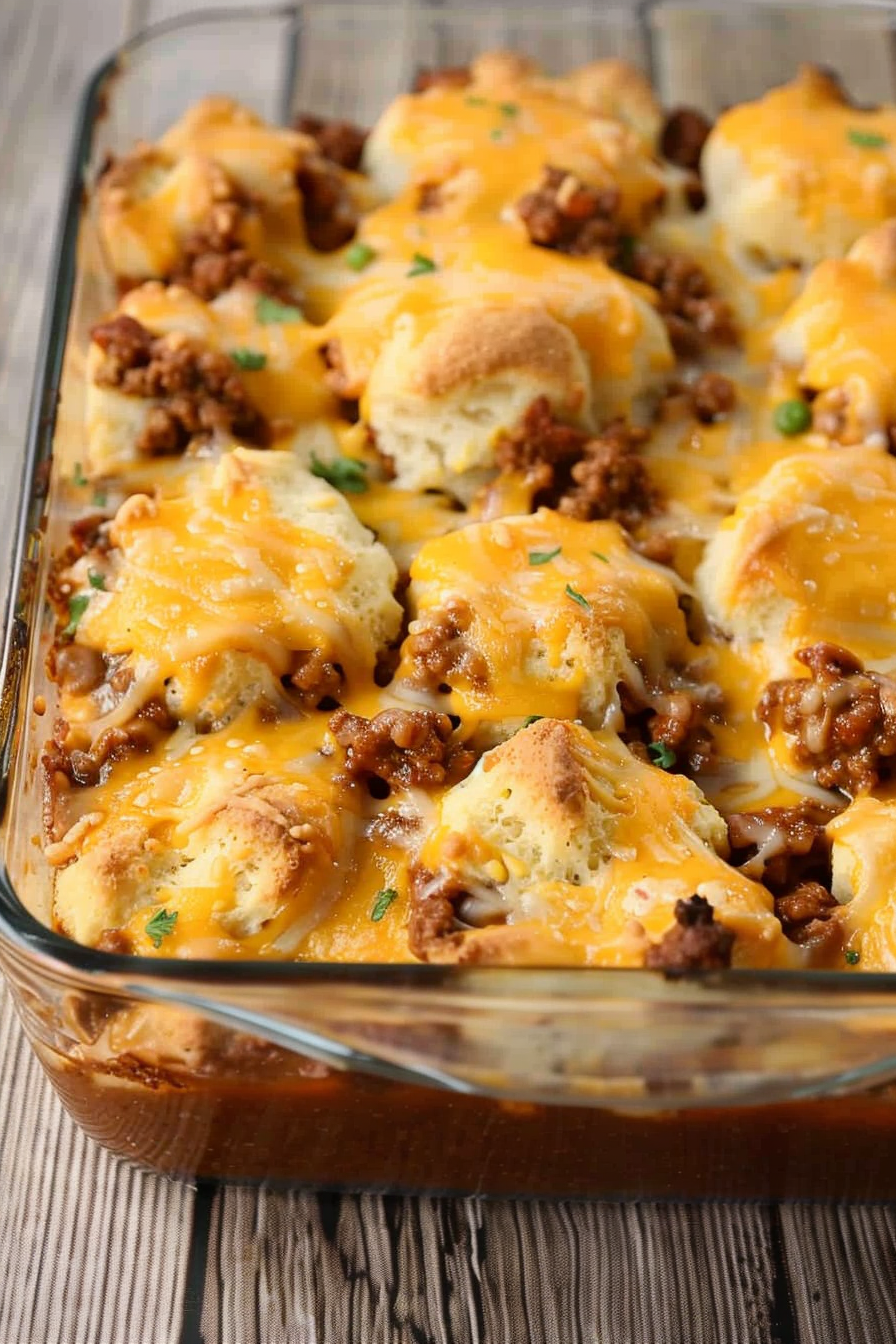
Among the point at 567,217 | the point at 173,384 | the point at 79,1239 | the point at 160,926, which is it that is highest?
the point at 567,217

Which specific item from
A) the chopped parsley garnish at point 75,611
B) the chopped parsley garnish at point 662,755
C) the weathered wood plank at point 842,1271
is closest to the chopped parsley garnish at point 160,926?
the chopped parsley garnish at point 75,611

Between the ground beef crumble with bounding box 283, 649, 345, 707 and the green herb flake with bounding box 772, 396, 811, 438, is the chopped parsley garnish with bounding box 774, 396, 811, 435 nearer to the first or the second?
the green herb flake with bounding box 772, 396, 811, 438

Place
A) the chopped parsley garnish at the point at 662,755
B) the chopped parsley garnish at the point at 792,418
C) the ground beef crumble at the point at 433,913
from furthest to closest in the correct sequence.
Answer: the chopped parsley garnish at the point at 792,418, the chopped parsley garnish at the point at 662,755, the ground beef crumble at the point at 433,913

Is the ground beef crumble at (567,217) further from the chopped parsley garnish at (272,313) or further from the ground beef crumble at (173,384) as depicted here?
the ground beef crumble at (173,384)

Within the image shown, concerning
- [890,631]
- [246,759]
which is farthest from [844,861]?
[246,759]

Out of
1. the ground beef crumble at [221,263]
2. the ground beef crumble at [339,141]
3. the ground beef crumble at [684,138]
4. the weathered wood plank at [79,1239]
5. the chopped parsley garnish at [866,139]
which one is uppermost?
the chopped parsley garnish at [866,139]

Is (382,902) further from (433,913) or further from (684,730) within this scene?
(684,730)

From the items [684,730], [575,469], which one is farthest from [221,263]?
[684,730]
